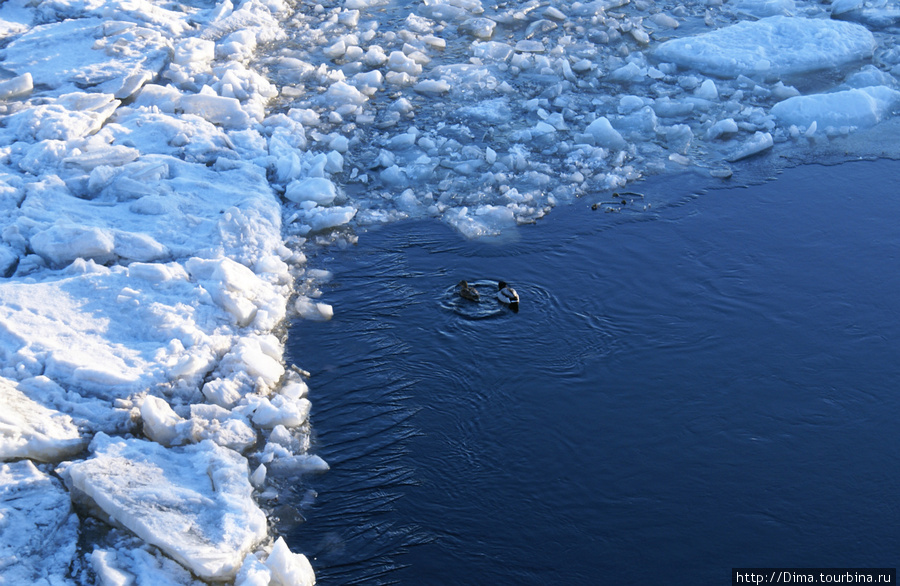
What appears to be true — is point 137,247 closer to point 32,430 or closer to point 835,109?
point 32,430

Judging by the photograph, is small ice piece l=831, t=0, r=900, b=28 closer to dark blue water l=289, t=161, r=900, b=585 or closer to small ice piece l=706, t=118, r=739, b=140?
small ice piece l=706, t=118, r=739, b=140

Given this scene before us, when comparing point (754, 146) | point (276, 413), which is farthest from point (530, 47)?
point (276, 413)

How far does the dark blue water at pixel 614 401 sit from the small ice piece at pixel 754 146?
1.11m

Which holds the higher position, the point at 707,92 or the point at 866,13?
the point at 866,13

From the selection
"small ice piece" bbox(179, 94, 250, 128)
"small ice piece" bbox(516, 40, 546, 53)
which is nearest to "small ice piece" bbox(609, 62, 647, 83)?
"small ice piece" bbox(516, 40, 546, 53)

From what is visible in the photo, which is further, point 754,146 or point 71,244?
point 754,146

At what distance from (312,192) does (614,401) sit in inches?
135

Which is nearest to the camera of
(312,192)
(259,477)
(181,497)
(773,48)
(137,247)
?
(181,497)

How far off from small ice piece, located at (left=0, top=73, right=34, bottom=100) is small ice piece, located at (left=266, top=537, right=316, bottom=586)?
596cm

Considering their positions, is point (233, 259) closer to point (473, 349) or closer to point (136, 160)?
point (136, 160)

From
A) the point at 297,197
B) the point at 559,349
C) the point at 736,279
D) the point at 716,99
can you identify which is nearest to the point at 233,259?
the point at 297,197

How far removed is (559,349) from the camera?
5.50 metres

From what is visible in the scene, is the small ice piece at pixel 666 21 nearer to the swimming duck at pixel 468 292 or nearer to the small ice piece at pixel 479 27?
the small ice piece at pixel 479 27

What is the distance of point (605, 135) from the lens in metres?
8.18
